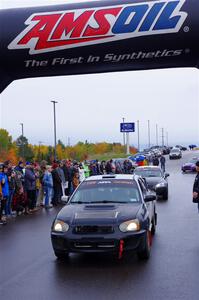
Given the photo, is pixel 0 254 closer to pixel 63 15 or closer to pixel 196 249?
pixel 196 249

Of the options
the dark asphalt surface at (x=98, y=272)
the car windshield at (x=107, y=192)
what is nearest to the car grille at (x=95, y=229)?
the dark asphalt surface at (x=98, y=272)

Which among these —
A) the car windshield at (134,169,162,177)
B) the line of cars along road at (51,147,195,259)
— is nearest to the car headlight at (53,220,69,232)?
the line of cars along road at (51,147,195,259)

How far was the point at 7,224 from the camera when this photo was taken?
13281 millimetres

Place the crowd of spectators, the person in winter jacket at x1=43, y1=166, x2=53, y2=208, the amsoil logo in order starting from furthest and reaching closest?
the person in winter jacket at x1=43, y1=166, x2=53, y2=208
the crowd of spectators
the amsoil logo

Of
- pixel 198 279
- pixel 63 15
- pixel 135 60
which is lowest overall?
pixel 198 279

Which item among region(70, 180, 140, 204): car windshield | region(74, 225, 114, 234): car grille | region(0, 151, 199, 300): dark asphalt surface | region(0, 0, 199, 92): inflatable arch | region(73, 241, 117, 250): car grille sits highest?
region(0, 0, 199, 92): inflatable arch

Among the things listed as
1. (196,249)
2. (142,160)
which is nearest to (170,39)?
(196,249)

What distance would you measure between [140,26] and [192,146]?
395 ft

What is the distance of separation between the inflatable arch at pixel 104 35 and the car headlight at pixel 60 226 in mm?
3997

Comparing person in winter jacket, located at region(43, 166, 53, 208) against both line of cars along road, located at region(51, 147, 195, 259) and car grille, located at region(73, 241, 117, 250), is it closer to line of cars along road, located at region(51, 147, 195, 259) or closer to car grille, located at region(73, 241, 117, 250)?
line of cars along road, located at region(51, 147, 195, 259)

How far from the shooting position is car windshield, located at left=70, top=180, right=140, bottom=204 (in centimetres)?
936

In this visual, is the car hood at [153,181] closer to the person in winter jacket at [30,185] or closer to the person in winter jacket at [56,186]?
the person in winter jacket at [56,186]

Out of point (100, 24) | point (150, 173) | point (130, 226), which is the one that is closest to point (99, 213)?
point (130, 226)

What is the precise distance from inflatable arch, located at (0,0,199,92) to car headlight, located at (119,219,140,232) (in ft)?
13.1
